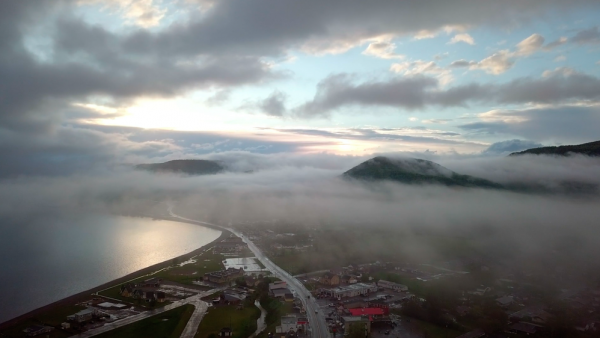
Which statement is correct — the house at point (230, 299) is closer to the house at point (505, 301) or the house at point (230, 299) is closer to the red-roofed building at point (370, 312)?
the red-roofed building at point (370, 312)

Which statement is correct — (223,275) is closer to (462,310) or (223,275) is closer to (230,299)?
(230,299)

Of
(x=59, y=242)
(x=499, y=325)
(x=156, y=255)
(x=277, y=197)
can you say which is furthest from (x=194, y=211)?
(x=499, y=325)

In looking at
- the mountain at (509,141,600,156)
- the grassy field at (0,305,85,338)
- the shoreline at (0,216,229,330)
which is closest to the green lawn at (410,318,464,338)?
the grassy field at (0,305,85,338)

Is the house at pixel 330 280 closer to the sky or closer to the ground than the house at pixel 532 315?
closer to the ground

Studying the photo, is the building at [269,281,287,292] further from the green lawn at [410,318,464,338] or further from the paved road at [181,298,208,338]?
the green lawn at [410,318,464,338]

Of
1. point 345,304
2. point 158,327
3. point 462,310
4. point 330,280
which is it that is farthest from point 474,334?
point 158,327

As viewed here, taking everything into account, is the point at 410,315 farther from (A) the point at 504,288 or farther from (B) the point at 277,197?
(B) the point at 277,197

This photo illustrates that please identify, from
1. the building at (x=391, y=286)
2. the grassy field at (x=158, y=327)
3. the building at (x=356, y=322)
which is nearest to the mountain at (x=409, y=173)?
the building at (x=391, y=286)
